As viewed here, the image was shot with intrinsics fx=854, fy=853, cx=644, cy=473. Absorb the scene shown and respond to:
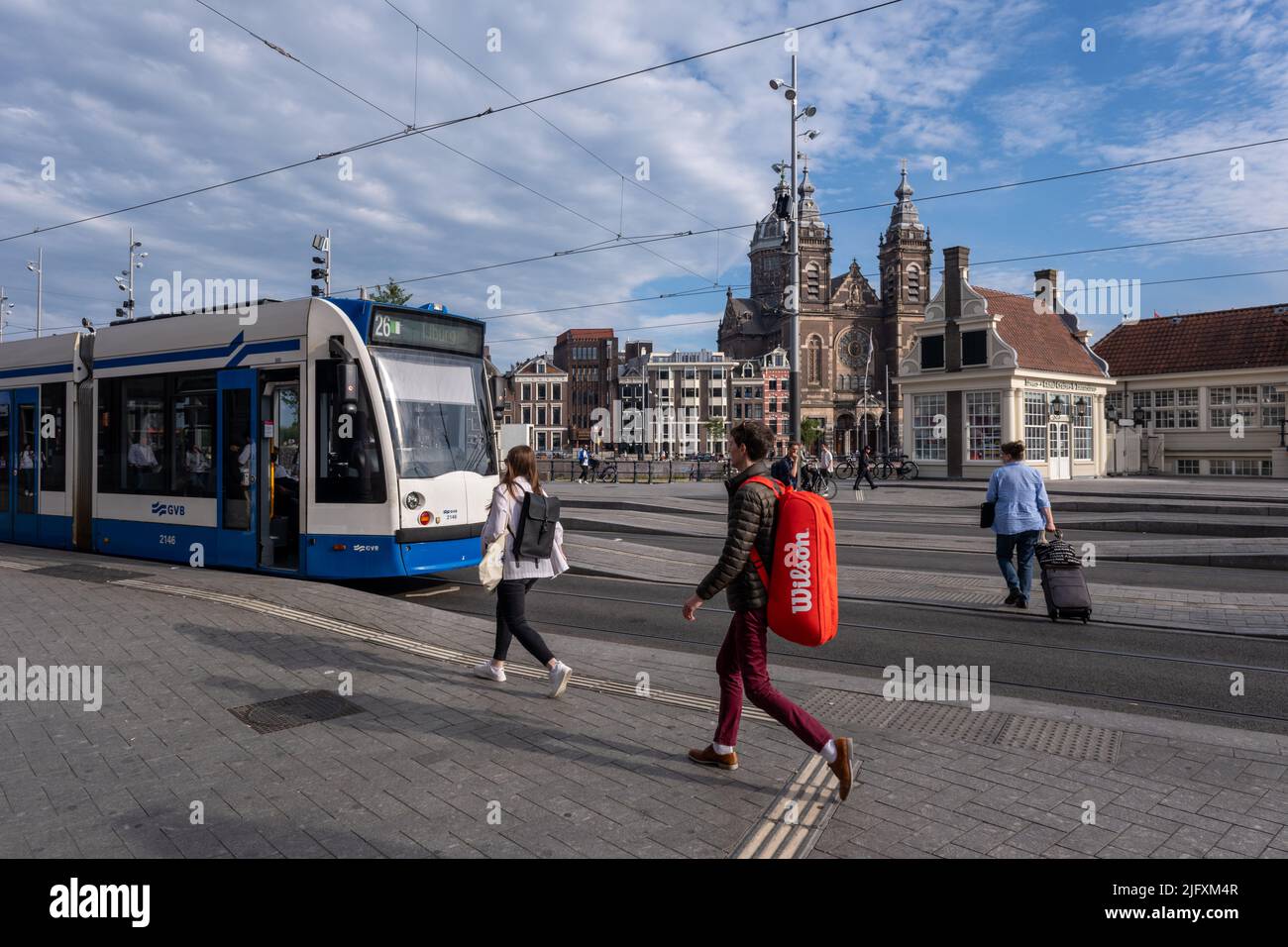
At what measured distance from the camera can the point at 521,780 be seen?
4137 millimetres

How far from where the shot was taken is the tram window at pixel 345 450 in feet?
29.6

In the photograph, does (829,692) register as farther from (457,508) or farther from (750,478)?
(457,508)

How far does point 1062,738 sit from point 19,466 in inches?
577

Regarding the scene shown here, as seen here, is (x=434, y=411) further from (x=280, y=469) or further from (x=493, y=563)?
(x=493, y=563)

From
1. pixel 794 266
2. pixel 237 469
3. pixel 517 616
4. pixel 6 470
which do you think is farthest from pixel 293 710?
pixel 794 266

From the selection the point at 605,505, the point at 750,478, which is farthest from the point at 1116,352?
the point at 750,478

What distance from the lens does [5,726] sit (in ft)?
16.3

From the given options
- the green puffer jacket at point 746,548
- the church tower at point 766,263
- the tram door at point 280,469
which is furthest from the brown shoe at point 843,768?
the church tower at point 766,263

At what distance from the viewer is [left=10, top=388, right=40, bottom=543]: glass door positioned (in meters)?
12.9

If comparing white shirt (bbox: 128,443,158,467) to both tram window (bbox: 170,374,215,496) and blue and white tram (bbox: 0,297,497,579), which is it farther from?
tram window (bbox: 170,374,215,496)

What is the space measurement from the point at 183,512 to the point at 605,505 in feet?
46.1

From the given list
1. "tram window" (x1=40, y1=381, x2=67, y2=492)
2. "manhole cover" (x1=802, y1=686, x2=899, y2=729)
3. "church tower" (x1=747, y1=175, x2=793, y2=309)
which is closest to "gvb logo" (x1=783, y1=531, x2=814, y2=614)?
"manhole cover" (x1=802, y1=686, x2=899, y2=729)
